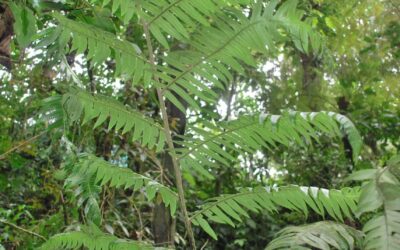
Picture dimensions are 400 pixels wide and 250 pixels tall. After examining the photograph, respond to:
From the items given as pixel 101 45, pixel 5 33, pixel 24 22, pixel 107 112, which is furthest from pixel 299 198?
pixel 5 33

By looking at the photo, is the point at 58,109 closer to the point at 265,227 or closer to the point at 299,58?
the point at 265,227

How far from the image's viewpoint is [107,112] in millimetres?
1389

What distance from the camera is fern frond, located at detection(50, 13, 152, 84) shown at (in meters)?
1.28

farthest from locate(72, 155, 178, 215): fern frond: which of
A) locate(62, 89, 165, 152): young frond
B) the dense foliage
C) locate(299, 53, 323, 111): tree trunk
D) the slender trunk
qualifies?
locate(299, 53, 323, 111): tree trunk

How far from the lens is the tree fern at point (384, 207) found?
0.80m

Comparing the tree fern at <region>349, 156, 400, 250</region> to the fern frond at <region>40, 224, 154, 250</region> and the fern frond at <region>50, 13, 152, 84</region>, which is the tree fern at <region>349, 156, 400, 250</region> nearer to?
the fern frond at <region>40, 224, 154, 250</region>

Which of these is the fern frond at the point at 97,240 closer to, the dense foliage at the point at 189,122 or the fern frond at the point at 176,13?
the dense foliage at the point at 189,122

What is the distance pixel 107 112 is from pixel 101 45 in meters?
0.19

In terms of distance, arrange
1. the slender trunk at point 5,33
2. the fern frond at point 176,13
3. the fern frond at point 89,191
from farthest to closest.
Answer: the slender trunk at point 5,33 → the fern frond at point 89,191 → the fern frond at point 176,13

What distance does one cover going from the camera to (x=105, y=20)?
167 centimetres

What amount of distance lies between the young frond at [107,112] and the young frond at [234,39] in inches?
4.5

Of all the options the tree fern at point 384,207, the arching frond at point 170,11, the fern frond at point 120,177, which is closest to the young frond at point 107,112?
the fern frond at point 120,177

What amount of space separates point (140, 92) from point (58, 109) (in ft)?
7.25

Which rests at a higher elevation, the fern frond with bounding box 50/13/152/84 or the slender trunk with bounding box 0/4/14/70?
the slender trunk with bounding box 0/4/14/70
